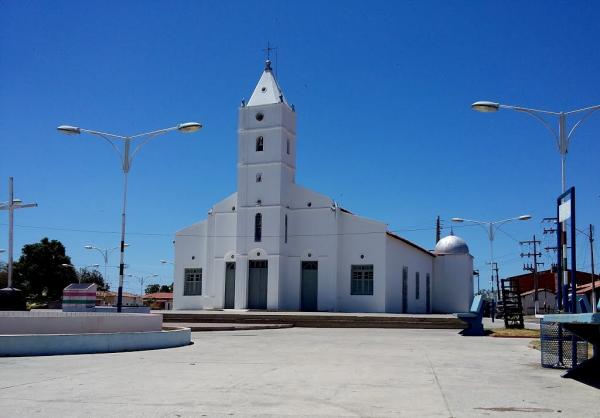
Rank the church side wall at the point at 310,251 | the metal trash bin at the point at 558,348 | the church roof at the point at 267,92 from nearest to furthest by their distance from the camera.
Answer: the metal trash bin at the point at 558,348
the church side wall at the point at 310,251
the church roof at the point at 267,92

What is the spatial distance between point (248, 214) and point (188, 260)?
5812mm

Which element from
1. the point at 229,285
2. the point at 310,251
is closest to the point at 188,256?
the point at 229,285

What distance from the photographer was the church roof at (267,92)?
142ft

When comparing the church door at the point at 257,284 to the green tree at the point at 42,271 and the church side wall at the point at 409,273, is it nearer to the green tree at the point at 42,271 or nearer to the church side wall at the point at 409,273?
the church side wall at the point at 409,273

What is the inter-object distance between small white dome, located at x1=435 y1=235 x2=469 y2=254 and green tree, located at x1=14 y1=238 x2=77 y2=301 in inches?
1570

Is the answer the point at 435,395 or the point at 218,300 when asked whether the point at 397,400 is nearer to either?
the point at 435,395

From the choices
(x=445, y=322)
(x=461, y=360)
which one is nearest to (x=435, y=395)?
(x=461, y=360)

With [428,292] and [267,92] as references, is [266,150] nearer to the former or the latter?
[267,92]

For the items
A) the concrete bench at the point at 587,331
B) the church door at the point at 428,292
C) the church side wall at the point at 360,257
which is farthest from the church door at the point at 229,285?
the concrete bench at the point at 587,331

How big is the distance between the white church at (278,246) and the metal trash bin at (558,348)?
86.7 feet

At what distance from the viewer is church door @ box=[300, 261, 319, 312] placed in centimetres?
4191

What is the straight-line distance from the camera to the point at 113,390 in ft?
31.3

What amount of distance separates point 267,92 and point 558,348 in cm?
3312

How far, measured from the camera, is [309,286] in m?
42.2
